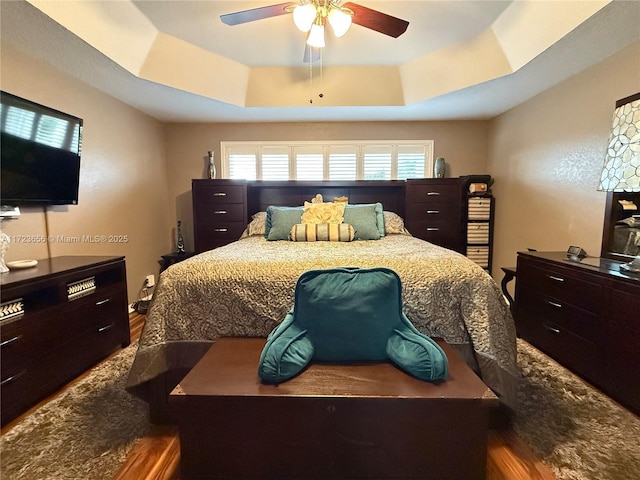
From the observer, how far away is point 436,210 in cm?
371

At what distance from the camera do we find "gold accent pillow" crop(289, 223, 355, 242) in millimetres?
2809

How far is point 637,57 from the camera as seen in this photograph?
2018 mm

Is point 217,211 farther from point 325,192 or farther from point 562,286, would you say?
point 562,286

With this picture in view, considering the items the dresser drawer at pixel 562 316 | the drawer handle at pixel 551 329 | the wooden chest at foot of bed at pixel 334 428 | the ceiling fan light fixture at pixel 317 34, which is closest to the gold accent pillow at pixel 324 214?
the ceiling fan light fixture at pixel 317 34

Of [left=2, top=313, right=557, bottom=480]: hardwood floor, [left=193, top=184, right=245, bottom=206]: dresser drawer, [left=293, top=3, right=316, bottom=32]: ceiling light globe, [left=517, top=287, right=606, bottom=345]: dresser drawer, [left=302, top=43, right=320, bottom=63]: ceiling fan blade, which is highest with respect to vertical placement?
[left=302, top=43, right=320, bottom=63]: ceiling fan blade

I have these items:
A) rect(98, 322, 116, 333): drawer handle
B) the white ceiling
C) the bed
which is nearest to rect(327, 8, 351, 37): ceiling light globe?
the white ceiling

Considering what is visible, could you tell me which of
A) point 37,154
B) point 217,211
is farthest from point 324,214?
point 37,154

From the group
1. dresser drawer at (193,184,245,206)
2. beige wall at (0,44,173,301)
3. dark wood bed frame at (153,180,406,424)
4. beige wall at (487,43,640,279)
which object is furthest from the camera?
dark wood bed frame at (153,180,406,424)

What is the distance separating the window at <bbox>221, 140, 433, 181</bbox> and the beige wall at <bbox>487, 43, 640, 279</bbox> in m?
0.98

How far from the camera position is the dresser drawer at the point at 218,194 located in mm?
3641

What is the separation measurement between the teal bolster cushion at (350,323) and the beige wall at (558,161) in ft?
6.64

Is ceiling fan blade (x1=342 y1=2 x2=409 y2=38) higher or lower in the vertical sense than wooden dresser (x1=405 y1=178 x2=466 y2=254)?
higher

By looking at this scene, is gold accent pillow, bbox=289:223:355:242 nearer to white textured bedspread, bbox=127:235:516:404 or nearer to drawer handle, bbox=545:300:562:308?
white textured bedspread, bbox=127:235:516:404

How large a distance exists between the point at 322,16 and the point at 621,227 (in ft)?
7.92
